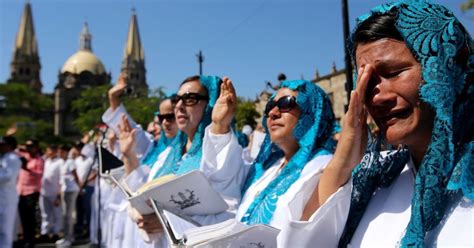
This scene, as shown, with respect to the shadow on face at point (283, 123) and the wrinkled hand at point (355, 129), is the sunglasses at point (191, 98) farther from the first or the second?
the wrinkled hand at point (355, 129)

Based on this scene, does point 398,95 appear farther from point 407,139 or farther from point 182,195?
point 182,195

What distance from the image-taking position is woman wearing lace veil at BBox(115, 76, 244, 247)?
2.88 metres

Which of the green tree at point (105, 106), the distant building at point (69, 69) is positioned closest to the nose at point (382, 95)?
the green tree at point (105, 106)

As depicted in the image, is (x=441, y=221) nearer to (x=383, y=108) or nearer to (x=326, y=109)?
(x=383, y=108)

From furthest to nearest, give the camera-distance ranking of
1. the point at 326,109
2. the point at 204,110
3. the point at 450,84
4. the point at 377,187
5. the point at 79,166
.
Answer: the point at 79,166, the point at 204,110, the point at 326,109, the point at 377,187, the point at 450,84

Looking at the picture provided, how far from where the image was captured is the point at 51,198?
10.5 m

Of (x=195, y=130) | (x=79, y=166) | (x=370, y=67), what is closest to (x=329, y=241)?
(x=370, y=67)

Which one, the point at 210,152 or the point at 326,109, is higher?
the point at 326,109

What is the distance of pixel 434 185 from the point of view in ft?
3.99

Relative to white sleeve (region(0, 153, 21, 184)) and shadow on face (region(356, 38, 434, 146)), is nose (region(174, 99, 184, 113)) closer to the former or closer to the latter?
shadow on face (region(356, 38, 434, 146))

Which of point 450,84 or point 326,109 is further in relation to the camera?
point 326,109

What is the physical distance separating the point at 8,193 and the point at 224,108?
5560 mm

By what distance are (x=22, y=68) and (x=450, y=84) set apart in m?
89.3

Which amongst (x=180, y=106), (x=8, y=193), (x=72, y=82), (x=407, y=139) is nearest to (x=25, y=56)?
(x=72, y=82)
